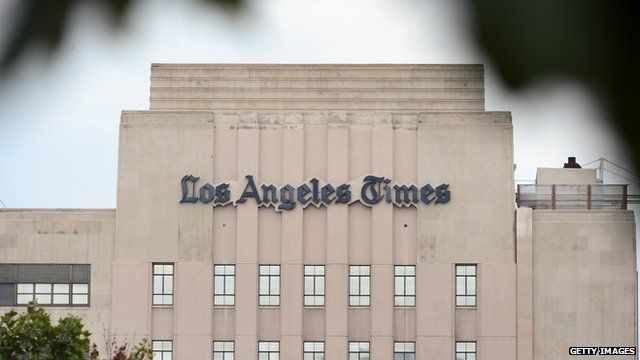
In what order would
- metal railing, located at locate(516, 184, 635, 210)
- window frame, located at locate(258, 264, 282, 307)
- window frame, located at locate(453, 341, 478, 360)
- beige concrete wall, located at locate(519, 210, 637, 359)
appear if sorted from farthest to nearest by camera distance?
metal railing, located at locate(516, 184, 635, 210) < window frame, located at locate(258, 264, 282, 307) < window frame, located at locate(453, 341, 478, 360) < beige concrete wall, located at locate(519, 210, 637, 359)

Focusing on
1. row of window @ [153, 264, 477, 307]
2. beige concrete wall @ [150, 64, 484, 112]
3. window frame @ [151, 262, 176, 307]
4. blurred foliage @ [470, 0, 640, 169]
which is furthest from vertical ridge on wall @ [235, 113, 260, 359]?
blurred foliage @ [470, 0, 640, 169]

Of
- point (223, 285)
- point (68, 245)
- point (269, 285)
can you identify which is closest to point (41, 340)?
point (68, 245)

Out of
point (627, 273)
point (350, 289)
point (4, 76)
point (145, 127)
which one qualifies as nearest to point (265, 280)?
point (350, 289)

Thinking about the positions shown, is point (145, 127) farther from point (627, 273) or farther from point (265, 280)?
point (627, 273)

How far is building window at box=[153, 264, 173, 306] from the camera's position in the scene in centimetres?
4338

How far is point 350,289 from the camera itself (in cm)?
4344

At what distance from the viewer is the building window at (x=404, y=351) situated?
4288 cm

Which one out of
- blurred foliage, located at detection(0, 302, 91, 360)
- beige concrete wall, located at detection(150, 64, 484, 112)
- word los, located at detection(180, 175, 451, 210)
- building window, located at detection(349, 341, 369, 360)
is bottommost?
building window, located at detection(349, 341, 369, 360)

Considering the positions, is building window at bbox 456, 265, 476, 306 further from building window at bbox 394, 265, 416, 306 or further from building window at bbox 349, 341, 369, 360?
building window at bbox 349, 341, 369, 360

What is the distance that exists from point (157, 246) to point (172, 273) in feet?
3.51

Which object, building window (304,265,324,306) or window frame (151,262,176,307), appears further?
building window (304,265,324,306)

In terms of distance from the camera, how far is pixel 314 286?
1714 inches

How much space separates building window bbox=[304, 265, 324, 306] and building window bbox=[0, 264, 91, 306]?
7569 mm

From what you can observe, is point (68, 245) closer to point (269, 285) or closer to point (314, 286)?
point (269, 285)
